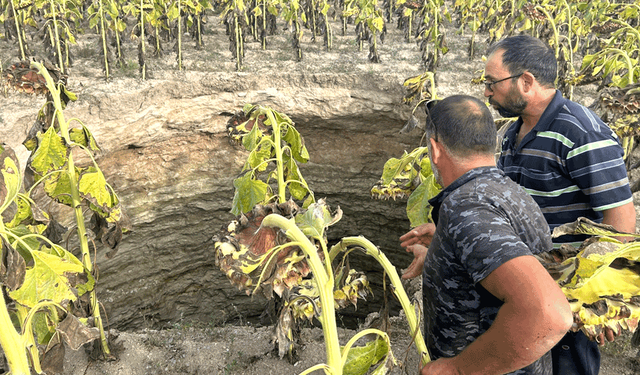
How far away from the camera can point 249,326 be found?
5.55 meters

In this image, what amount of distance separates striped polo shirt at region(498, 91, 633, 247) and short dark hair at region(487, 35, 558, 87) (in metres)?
0.16

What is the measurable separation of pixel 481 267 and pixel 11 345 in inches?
71.2

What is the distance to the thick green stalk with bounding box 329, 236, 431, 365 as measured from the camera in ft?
4.86

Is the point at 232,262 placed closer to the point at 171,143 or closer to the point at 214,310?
the point at 171,143

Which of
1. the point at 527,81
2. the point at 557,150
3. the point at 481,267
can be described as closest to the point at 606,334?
the point at 481,267

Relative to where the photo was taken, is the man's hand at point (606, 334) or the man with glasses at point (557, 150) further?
the man with glasses at point (557, 150)

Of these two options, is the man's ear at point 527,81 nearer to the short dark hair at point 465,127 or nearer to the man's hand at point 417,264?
the short dark hair at point 465,127

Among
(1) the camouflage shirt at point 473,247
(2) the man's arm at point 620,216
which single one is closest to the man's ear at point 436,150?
(1) the camouflage shirt at point 473,247

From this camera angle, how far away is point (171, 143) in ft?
22.0

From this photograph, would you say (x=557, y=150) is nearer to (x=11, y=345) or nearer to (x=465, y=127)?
(x=465, y=127)

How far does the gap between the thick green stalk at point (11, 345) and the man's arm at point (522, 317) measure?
5.83ft

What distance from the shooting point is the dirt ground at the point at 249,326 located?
366 centimetres

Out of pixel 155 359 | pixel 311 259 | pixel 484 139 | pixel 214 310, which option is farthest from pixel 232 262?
pixel 214 310

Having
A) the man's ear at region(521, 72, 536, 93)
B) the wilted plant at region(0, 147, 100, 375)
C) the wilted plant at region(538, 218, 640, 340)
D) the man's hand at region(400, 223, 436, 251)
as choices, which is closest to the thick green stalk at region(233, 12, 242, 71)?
the wilted plant at region(0, 147, 100, 375)
